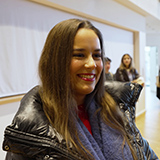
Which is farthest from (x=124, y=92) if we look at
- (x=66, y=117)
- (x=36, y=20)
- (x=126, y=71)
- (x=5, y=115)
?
(x=126, y=71)

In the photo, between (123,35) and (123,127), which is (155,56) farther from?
(123,127)

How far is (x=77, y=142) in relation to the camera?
0.74m

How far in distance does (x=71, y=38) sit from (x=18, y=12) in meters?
2.01

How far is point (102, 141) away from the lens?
34.7 inches

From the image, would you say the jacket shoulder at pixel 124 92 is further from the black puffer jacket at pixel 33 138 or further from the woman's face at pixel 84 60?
the black puffer jacket at pixel 33 138

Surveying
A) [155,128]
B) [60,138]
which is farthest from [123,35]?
[60,138]

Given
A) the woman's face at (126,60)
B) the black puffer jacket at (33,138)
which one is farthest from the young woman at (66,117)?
the woman's face at (126,60)

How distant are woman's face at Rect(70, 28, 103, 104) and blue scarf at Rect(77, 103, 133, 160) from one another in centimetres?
18

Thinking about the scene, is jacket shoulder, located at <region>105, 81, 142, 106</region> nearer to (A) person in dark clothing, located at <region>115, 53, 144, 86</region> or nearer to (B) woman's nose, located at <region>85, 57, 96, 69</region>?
(B) woman's nose, located at <region>85, 57, 96, 69</region>

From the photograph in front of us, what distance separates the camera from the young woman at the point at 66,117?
2.22ft

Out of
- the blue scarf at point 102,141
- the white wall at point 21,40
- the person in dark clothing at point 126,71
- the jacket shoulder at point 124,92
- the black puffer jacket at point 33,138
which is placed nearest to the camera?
the black puffer jacket at point 33,138

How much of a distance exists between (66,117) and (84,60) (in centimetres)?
26

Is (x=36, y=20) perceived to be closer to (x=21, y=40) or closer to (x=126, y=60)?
(x=21, y=40)

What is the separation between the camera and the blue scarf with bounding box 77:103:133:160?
78 centimetres
